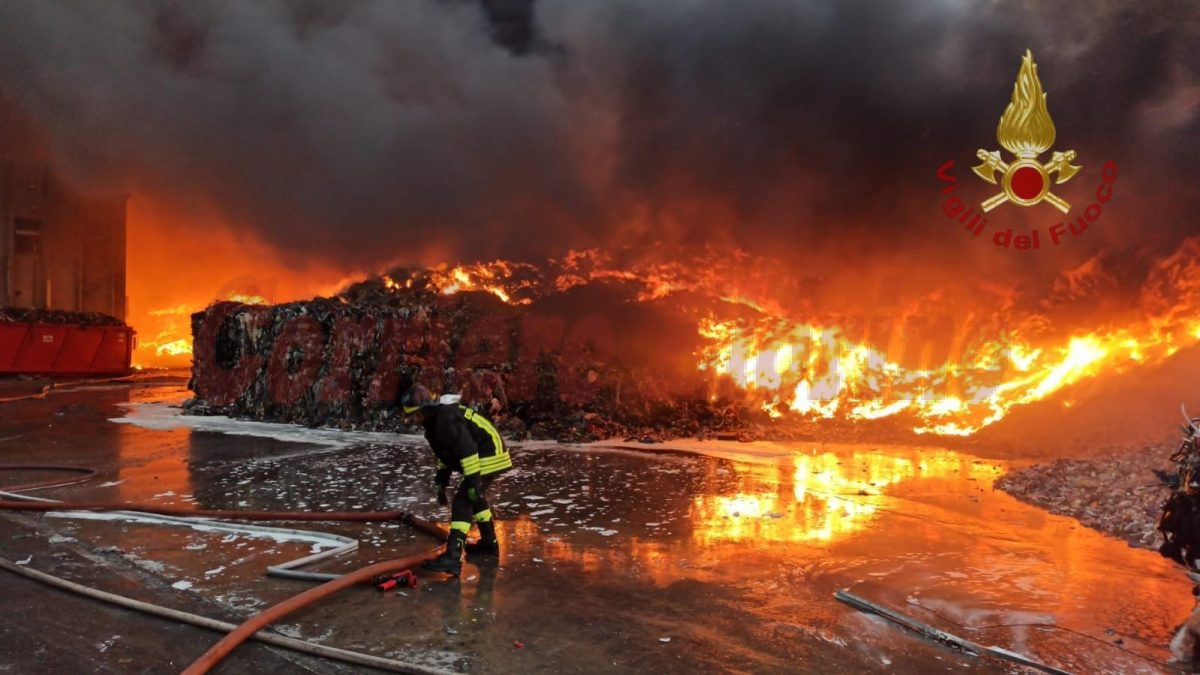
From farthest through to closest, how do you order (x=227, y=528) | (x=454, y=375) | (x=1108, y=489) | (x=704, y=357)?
(x=704, y=357), (x=454, y=375), (x=1108, y=489), (x=227, y=528)

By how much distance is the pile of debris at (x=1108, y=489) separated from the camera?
6.00m

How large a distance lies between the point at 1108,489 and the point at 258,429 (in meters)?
11.5

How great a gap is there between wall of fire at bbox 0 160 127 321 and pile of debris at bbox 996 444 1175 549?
2556 centimetres

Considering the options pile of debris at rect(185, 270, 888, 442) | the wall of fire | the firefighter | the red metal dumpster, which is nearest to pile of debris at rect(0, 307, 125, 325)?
the red metal dumpster

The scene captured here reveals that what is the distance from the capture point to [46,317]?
18.2m

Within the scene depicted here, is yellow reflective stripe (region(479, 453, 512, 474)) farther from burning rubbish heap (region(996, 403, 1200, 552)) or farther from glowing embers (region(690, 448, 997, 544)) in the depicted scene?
burning rubbish heap (region(996, 403, 1200, 552))

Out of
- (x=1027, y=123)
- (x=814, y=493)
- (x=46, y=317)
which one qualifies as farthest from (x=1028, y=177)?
(x=46, y=317)

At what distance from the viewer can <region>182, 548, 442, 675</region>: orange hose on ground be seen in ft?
9.93

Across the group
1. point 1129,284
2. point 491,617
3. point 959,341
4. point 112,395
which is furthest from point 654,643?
point 112,395

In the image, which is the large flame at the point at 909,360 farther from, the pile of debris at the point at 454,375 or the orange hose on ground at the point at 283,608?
the orange hose on ground at the point at 283,608

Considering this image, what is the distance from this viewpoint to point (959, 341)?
12000 mm

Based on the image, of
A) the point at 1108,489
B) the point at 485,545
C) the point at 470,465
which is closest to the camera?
the point at 470,465

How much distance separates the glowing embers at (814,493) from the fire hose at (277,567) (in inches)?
98.8

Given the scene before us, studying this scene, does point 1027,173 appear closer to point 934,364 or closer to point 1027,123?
point 1027,123
